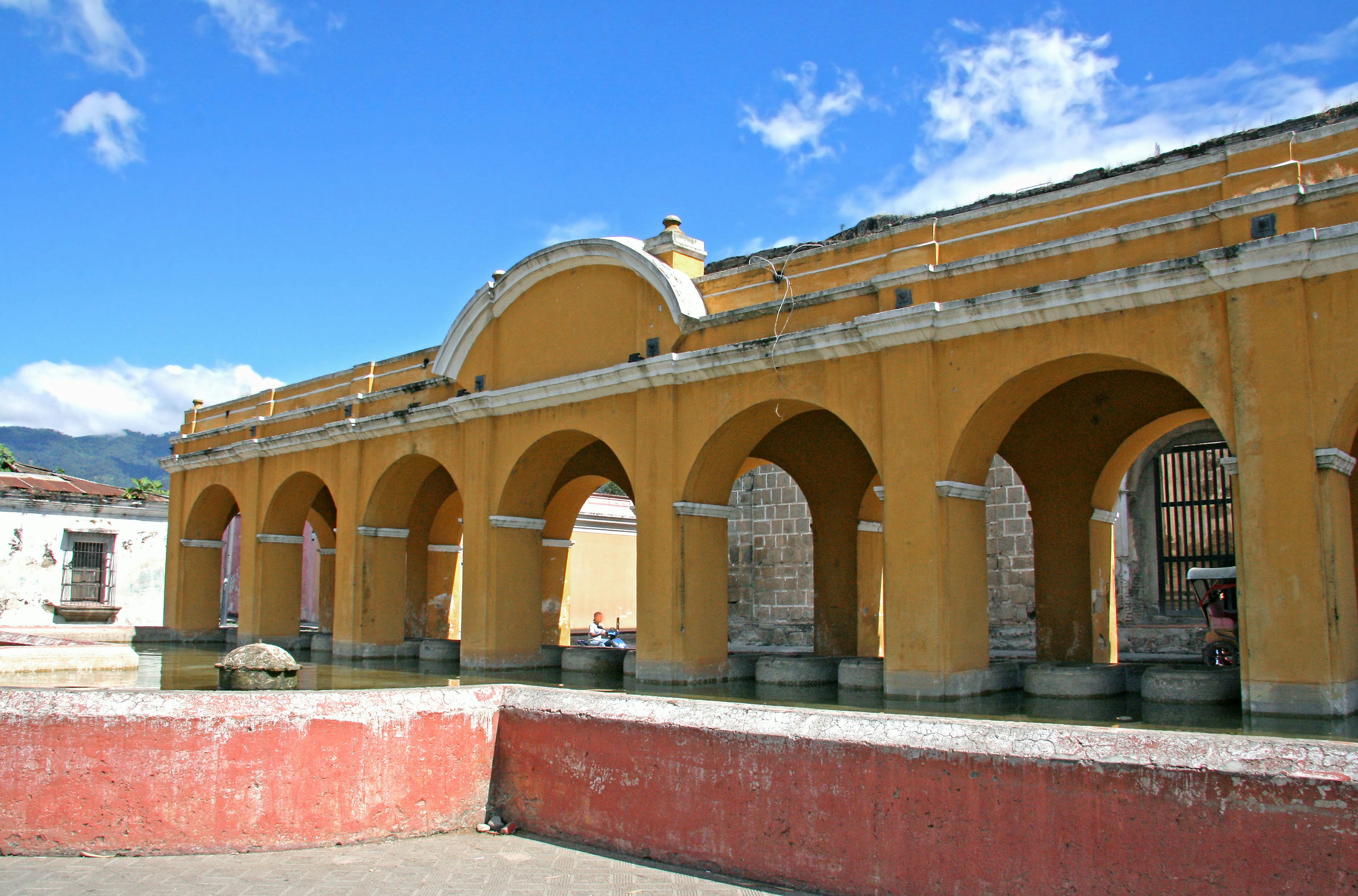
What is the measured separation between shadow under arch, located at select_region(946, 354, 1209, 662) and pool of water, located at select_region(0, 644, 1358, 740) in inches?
70.1

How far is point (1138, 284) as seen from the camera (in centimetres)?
844

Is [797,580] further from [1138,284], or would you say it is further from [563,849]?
[563,849]

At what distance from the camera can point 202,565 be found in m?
21.0

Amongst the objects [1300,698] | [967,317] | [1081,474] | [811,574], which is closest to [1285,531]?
[1300,698]

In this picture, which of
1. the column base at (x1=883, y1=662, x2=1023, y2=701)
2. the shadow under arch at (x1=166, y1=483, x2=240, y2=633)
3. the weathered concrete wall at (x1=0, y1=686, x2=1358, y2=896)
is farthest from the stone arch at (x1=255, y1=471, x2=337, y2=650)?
the weathered concrete wall at (x1=0, y1=686, x2=1358, y2=896)

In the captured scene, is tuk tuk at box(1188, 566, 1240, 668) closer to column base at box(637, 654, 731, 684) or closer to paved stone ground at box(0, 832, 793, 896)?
column base at box(637, 654, 731, 684)

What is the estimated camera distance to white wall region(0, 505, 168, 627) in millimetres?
24656

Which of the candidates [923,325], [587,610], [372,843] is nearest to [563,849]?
[372,843]

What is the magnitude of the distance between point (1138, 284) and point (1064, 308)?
2.10ft

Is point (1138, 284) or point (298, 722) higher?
point (1138, 284)

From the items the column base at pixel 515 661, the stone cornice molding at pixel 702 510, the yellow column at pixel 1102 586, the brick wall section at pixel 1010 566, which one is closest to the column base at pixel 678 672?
the stone cornice molding at pixel 702 510

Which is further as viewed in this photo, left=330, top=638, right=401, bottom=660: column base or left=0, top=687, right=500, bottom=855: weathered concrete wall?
left=330, top=638, right=401, bottom=660: column base

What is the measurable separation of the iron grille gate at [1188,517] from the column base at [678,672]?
324 inches

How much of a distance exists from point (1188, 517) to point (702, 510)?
8.70 m
